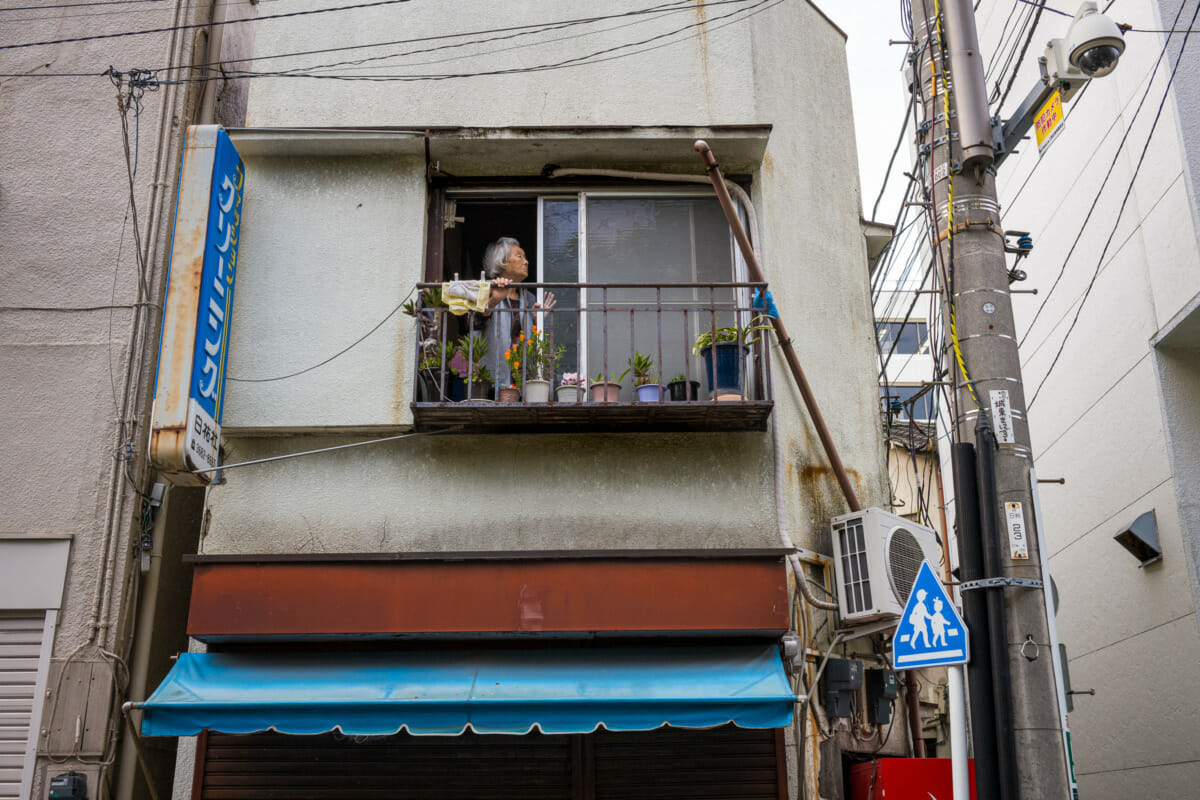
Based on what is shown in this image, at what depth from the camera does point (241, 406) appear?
28.8 ft

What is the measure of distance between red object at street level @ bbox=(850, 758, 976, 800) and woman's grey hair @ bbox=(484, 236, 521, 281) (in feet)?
16.9

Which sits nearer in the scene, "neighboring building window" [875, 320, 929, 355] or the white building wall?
the white building wall

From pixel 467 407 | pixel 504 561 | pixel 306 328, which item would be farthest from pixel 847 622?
pixel 306 328

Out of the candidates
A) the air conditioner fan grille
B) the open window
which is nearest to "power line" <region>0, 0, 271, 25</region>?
the open window

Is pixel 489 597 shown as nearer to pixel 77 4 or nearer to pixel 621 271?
pixel 621 271

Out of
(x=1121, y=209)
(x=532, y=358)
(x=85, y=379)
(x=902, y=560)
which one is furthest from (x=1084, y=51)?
(x=85, y=379)

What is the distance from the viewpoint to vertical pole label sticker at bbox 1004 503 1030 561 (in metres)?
5.77

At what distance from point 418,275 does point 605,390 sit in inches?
79.3

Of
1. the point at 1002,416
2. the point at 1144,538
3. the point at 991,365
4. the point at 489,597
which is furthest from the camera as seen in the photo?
the point at 1144,538

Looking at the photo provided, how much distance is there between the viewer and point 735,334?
8758 millimetres

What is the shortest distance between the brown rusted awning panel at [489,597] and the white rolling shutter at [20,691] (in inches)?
63.6

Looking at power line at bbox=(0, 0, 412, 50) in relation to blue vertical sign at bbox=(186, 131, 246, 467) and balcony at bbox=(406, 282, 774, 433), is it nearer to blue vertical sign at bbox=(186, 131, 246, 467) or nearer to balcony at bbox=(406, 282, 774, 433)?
blue vertical sign at bbox=(186, 131, 246, 467)

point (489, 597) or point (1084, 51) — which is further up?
point (1084, 51)

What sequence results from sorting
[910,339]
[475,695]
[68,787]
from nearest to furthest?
[475,695] → [68,787] → [910,339]
